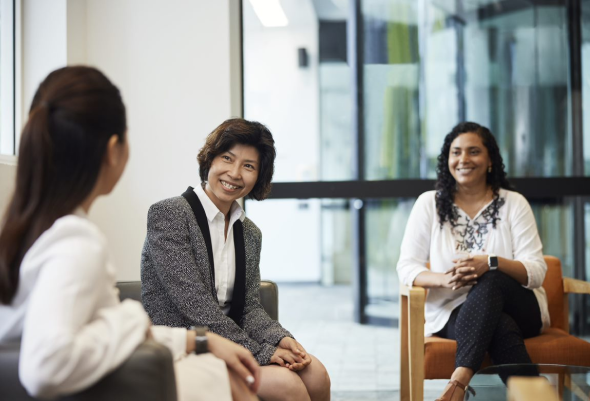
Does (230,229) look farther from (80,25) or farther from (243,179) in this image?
(80,25)

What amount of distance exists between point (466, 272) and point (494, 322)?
0.74ft

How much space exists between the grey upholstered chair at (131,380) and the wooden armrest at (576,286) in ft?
6.98

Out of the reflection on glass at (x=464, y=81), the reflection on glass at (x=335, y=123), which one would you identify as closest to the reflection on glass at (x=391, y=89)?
the reflection on glass at (x=464, y=81)

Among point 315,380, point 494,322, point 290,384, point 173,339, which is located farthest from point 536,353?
point 173,339

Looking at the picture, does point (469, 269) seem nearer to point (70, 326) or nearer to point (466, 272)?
point (466, 272)

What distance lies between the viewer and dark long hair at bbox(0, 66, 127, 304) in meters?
1.12

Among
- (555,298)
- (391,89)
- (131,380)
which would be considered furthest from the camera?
(391,89)

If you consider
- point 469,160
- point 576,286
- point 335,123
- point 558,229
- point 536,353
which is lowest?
point 536,353

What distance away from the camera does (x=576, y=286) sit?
2.76 metres

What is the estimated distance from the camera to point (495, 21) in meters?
4.02

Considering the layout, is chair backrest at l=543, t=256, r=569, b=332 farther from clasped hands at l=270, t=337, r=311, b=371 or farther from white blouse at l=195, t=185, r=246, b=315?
white blouse at l=195, t=185, r=246, b=315

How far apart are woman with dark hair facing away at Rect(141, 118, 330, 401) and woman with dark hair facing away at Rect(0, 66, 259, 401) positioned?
66 centimetres

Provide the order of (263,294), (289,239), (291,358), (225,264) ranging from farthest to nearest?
(289,239)
(263,294)
(225,264)
(291,358)

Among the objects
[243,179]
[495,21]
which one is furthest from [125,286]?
[495,21]
